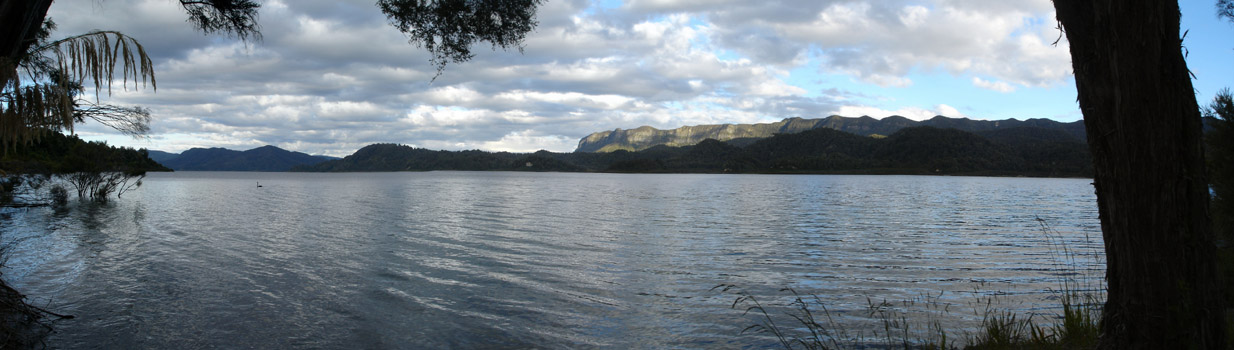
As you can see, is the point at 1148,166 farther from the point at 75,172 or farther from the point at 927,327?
the point at 75,172

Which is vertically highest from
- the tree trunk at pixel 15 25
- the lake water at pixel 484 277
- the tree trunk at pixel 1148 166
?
the tree trunk at pixel 15 25

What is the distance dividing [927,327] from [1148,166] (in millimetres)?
5761

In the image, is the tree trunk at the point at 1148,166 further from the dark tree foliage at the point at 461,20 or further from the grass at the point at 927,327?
the dark tree foliage at the point at 461,20

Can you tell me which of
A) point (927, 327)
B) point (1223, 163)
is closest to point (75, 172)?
point (927, 327)

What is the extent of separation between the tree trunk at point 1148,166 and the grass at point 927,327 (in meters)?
1.20

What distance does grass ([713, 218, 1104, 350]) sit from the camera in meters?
6.05

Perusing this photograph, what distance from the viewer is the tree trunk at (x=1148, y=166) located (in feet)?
12.0

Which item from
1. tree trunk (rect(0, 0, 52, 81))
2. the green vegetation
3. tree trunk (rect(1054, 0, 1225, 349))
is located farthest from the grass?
the green vegetation

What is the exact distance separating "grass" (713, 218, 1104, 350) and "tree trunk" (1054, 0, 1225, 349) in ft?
3.95

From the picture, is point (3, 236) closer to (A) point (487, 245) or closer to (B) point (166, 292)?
(B) point (166, 292)

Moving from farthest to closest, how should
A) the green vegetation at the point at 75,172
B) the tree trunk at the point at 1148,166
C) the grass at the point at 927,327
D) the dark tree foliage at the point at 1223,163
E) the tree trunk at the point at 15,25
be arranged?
the green vegetation at the point at 75,172 → the dark tree foliage at the point at 1223,163 → the grass at the point at 927,327 → the tree trunk at the point at 15,25 → the tree trunk at the point at 1148,166

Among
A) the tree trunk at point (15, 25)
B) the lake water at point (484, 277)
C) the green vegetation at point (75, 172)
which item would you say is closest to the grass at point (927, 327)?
the lake water at point (484, 277)

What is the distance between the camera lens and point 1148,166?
3.69 meters

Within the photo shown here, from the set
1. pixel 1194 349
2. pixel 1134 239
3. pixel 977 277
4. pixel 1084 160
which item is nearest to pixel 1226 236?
pixel 977 277
